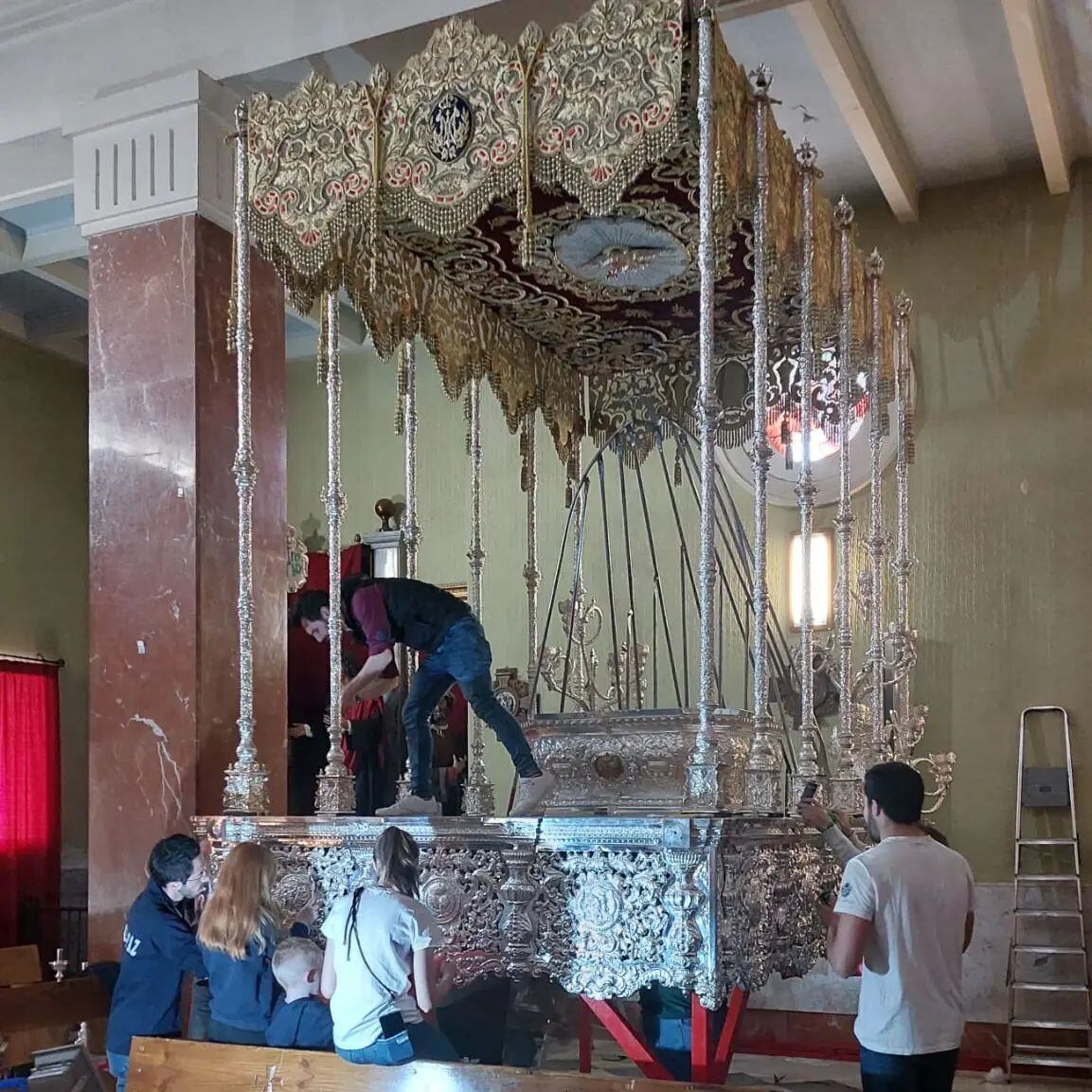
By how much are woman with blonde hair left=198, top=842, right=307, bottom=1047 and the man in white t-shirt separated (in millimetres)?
2054

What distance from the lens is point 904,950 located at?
4.18 metres

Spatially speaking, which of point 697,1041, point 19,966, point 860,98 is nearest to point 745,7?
point 860,98

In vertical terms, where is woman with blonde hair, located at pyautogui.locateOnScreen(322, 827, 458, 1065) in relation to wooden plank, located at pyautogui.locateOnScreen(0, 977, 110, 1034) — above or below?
above

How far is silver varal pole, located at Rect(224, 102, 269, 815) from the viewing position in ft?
19.8

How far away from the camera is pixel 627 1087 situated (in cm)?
411

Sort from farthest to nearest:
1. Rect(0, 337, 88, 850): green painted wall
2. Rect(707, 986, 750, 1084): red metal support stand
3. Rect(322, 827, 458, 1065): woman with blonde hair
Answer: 1. Rect(0, 337, 88, 850): green painted wall
2. Rect(707, 986, 750, 1084): red metal support stand
3. Rect(322, 827, 458, 1065): woman with blonde hair

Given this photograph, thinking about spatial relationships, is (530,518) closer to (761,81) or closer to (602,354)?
(602,354)

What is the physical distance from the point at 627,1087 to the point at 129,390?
4.91 metres

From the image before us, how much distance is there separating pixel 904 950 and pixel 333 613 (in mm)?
3216

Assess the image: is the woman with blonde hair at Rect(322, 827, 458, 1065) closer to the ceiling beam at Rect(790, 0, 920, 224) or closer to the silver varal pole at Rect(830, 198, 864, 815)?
the silver varal pole at Rect(830, 198, 864, 815)

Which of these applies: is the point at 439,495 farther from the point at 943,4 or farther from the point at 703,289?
the point at 703,289

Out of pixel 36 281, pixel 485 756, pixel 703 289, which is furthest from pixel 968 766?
pixel 36 281

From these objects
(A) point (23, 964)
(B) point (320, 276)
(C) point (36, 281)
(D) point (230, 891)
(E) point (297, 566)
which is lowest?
(A) point (23, 964)

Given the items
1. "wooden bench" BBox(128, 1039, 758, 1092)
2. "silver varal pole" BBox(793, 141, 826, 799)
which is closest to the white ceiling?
"silver varal pole" BBox(793, 141, 826, 799)
